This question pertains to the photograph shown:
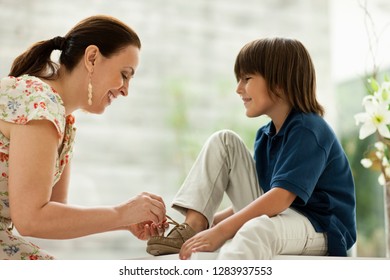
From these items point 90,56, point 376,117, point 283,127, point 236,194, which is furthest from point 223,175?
point 376,117

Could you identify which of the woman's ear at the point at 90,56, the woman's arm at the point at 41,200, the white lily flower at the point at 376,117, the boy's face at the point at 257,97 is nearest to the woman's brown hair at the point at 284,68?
the boy's face at the point at 257,97

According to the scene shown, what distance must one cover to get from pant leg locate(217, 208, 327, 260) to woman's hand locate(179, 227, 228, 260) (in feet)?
0.14

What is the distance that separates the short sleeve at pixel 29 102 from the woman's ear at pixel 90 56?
0.11 m

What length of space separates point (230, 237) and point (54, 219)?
1.22 feet

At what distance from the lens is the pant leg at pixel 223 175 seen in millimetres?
1390

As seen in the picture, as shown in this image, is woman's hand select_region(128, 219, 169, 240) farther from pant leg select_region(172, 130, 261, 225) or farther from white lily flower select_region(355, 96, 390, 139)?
white lily flower select_region(355, 96, 390, 139)

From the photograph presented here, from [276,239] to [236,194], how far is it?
0.26 metres

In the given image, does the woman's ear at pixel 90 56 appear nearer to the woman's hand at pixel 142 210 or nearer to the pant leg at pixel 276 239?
the woman's hand at pixel 142 210

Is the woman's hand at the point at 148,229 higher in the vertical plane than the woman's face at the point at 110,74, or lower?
lower

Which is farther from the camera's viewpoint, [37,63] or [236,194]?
[236,194]

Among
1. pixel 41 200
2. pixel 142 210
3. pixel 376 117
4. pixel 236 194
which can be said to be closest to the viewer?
pixel 41 200

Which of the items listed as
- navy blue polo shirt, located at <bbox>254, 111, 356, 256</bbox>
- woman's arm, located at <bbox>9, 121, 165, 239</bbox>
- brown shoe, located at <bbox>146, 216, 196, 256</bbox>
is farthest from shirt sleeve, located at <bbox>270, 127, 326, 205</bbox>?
woman's arm, located at <bbox>9, 121, 165, 239</bbox>

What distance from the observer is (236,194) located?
4.69ft

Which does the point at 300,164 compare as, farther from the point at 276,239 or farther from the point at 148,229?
the point at 148,229
